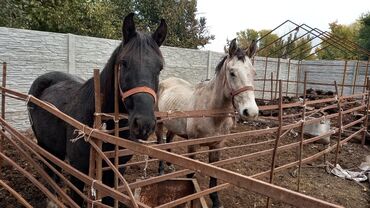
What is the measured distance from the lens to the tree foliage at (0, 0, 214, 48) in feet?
27.1

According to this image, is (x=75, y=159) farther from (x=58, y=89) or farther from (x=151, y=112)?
(x=58, y=89)

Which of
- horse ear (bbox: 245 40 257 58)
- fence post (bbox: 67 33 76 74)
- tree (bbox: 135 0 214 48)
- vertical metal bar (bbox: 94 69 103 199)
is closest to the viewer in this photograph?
vertical metal bar (bbox: 94 69 103 199)

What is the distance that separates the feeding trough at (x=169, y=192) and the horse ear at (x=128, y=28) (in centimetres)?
189

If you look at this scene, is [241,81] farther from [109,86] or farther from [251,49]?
[109,86]

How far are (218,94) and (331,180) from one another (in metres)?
3.09

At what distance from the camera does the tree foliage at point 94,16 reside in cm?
825

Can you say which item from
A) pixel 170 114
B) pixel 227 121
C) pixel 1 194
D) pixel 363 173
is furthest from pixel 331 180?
pixel 1 194

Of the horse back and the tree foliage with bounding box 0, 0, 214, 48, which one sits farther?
the tree foliage with bounding box 0, 0, 214, 48

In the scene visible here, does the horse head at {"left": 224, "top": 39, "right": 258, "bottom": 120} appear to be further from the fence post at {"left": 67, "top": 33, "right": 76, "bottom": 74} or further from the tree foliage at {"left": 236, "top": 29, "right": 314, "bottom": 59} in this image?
the fence post at {"left": 67, "top": 33, "right": 76, "bottom": 74}

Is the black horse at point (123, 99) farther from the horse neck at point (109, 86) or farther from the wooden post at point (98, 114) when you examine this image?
the wooden post at point (98, 114)

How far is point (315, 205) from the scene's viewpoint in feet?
3.36

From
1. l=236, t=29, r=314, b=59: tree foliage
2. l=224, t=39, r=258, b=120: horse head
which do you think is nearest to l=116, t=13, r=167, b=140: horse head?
l=224, t=39, r=258, b=120: horse head

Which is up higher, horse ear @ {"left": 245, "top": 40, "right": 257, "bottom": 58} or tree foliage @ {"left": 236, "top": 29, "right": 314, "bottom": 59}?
tree foliage @ {"left": 236, "top": 29, "right": 314, "bottom": 59}

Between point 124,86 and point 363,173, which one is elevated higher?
point 124,86
